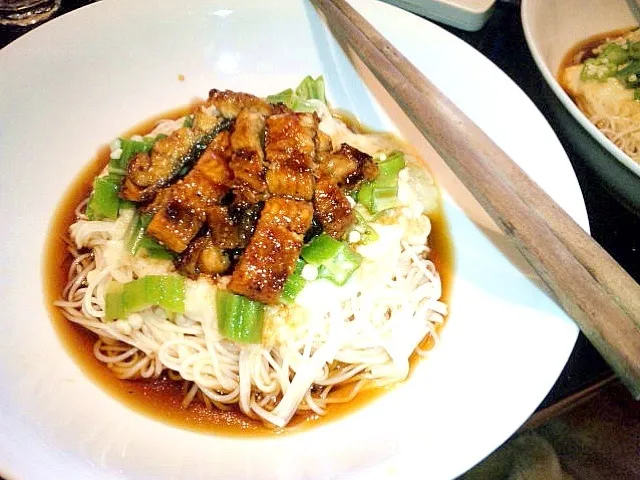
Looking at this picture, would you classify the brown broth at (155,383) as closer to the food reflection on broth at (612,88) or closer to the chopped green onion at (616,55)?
the food reflection on broth at (612,88)

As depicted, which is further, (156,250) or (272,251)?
(156,250)

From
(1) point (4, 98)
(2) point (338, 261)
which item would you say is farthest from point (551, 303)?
(1) point (4, 98)

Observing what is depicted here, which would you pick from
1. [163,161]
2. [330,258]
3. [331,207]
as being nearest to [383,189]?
[331,207]

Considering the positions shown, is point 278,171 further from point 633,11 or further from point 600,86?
point 633,11

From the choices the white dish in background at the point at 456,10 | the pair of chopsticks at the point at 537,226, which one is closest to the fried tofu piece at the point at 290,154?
the pair of chopsticks at the point at 537,226

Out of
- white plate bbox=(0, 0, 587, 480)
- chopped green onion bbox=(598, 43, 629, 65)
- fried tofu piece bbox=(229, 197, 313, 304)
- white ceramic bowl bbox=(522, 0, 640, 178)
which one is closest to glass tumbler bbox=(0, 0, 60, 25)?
white plate bbox=(0, 0, 587, 480)

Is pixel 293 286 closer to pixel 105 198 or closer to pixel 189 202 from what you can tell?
pixel 189 202
